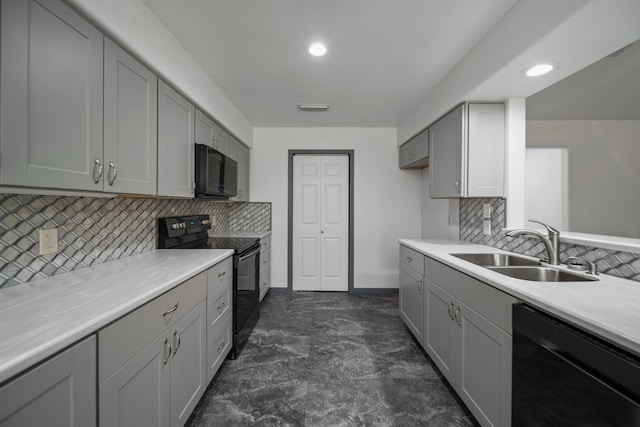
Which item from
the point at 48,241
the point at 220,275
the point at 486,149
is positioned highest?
the point at 486,149

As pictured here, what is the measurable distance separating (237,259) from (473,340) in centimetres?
168

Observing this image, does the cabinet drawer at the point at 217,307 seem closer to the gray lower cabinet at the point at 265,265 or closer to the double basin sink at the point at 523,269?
the gray lower cabinet at the point at 265,265

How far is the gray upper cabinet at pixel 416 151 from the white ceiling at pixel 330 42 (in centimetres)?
43

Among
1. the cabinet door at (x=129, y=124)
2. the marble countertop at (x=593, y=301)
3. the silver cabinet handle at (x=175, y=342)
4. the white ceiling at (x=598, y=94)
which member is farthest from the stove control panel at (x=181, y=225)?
the white ceiling at (x=598, y=94)

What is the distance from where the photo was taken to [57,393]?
0.66 m

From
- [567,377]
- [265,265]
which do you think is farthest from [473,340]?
[265,265]

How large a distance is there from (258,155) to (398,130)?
81.1 inches

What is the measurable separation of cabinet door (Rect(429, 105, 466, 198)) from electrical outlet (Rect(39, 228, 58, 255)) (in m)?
2.68

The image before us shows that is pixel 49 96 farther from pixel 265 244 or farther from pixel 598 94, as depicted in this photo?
pixel 598 94

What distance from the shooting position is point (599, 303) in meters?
0.93

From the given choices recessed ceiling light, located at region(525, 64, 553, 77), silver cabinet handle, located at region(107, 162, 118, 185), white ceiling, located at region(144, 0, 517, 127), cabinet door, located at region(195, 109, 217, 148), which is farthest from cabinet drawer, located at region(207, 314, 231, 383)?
recessed ceiling light, located at region(525, 64, 553, 77)

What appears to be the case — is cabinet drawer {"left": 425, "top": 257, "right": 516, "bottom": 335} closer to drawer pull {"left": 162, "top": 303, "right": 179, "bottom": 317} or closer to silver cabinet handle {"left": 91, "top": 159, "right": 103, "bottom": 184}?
drawer pull {"left": 162, "top": 303, "right": 179, "bottom": 317}

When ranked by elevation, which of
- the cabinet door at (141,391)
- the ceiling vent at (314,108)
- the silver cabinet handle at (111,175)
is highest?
the ceiling vent at (314,108)

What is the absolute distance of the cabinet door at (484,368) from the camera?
1.15 metres
